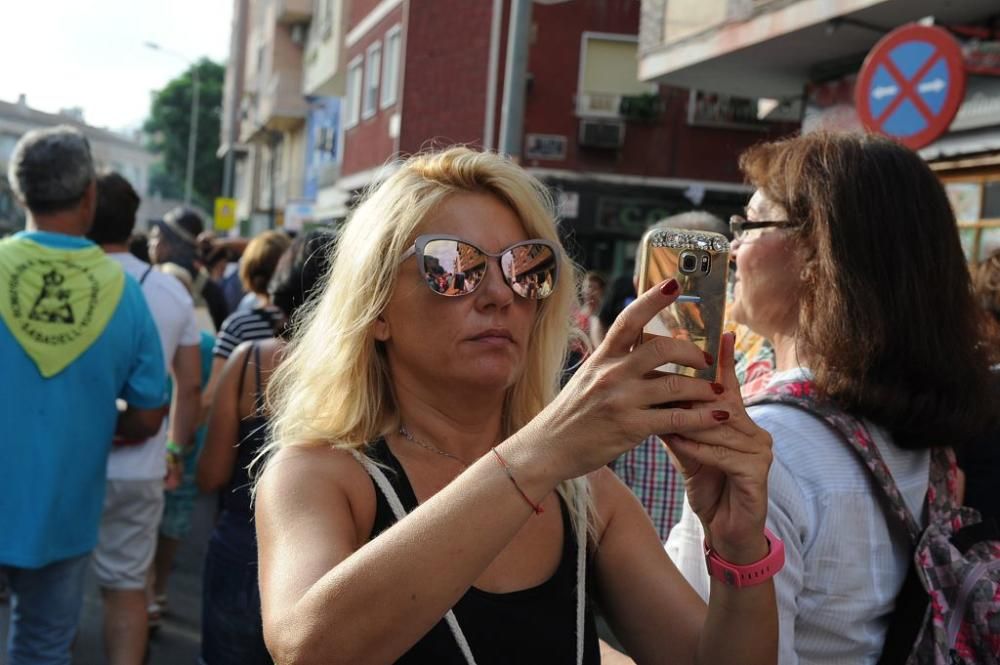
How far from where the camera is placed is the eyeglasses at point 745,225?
2.36 m

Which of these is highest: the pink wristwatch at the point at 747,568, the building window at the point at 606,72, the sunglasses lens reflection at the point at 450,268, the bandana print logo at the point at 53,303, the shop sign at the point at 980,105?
the building window at the point at 606,72

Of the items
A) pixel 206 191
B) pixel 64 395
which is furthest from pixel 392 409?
pixel 206 191

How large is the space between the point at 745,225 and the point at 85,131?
33690 mm

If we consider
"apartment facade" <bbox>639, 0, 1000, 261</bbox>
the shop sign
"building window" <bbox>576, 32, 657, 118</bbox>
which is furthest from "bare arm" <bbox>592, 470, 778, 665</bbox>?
"building window" <bbox>576, 32, 657, 118</bbox>

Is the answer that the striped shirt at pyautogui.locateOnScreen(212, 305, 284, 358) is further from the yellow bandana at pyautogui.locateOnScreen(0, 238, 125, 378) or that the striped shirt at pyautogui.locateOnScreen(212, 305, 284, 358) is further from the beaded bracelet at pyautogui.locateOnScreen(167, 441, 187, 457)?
the yellow bandana at pyautogui.locateOnScreen(0, 238, 125, 378)

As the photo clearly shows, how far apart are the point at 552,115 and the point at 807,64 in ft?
33.1

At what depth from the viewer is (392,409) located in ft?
6.79

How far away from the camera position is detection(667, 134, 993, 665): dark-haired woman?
209cm

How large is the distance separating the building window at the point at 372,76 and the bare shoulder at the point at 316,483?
2366cm

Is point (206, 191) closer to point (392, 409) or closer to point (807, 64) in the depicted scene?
point (807, 64)

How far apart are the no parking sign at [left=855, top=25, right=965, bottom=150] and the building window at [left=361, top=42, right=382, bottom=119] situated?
1750 cm

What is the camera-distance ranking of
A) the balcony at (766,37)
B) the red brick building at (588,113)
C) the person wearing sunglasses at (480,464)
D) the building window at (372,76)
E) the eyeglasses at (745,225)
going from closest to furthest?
the person wearing sunglasses at (480,464)
the eyeglasses at (745,225)
the balcony at (766,37)
the red brick building at (588,113)
the building window at (372,76)

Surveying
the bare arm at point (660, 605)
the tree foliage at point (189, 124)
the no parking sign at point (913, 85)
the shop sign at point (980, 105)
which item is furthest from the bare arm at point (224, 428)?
the tree foliage at point (189, 124)

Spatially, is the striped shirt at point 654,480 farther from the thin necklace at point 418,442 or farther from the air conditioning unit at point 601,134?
the air conditioning unit at point 601,134
